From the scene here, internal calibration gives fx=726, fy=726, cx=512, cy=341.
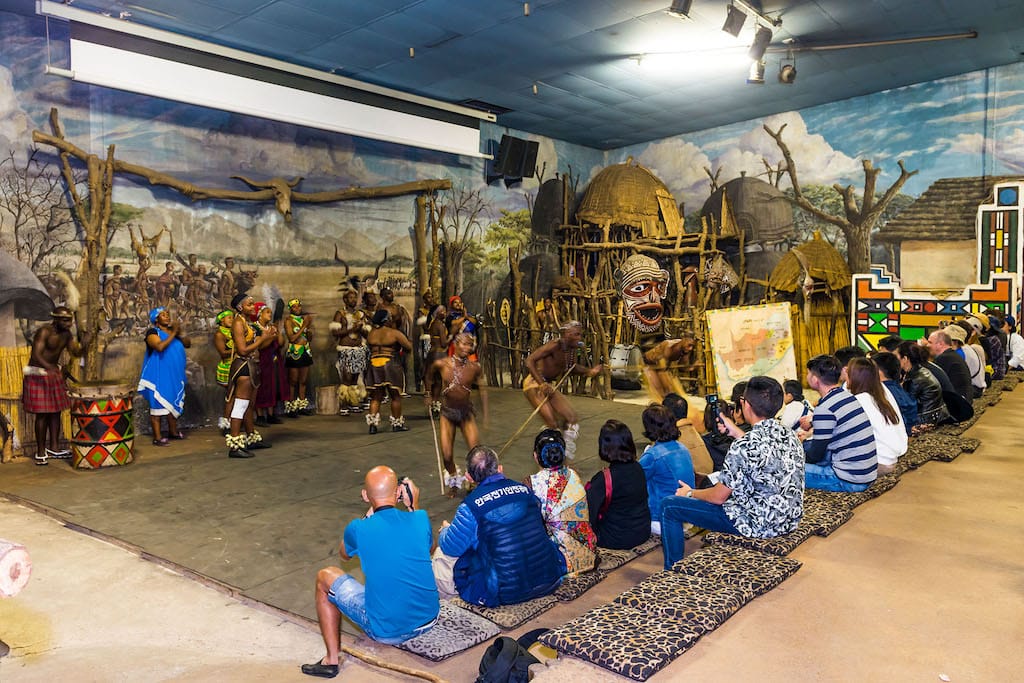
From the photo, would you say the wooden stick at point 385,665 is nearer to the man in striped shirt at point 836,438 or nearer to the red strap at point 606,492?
the red strap at point 606,492

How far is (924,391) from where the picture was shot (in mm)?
7582

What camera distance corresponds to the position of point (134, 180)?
9.24 m

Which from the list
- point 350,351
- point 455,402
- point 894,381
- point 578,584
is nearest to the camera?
point 578,584

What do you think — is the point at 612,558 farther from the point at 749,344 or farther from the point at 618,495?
the point at 749,344

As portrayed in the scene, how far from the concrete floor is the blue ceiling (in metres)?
5.37

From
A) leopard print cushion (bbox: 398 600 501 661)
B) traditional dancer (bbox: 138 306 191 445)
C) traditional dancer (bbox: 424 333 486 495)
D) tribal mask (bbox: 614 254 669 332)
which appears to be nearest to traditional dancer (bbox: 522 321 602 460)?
traditional dancer (bbox: 424 333 486 495)

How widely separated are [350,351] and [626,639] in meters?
8.02

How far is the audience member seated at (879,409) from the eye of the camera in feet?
18.3

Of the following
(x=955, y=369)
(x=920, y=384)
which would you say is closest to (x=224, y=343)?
(x=920, y=384)

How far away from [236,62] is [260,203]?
192 cm

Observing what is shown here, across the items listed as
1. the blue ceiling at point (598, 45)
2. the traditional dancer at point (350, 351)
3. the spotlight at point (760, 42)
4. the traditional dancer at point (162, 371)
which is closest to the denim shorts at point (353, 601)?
the traditional dancer at point (162, 371)

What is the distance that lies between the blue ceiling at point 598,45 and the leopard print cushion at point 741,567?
6.61 metres

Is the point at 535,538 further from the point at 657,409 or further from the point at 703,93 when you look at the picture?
the point at 703,93

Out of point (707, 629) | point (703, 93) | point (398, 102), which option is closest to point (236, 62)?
point (398, 102)
